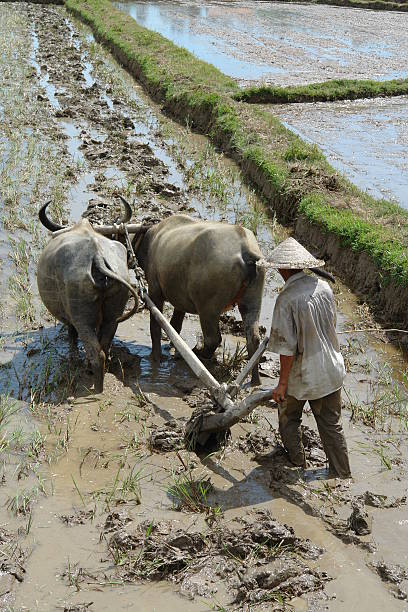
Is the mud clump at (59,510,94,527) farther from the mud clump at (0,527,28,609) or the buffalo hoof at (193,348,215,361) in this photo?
the buffalo hoof at (193,348,215,361)

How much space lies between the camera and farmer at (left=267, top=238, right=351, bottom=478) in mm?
4348

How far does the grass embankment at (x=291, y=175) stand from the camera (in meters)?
7.54

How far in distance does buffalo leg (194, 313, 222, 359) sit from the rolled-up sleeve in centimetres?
135

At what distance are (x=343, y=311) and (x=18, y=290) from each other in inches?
119

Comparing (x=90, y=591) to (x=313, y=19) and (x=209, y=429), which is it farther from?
(x=313, y=19)

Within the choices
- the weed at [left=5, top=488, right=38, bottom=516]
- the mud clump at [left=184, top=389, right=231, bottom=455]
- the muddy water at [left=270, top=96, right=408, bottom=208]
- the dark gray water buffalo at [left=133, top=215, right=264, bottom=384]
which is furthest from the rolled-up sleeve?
the muddy water at [left=270, top=96, right=408, bottom=208]

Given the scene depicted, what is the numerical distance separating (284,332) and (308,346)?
16 cm

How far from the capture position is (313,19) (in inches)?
1216

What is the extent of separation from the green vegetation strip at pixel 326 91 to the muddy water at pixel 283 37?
1146 millimetres

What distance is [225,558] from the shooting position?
12.0 feet

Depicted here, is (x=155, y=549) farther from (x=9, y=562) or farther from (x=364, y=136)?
(x=364, y=136)

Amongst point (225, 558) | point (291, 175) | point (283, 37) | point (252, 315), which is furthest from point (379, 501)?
point (283, 37)

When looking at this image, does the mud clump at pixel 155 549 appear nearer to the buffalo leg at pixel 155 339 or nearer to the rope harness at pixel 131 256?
the buffalo leg at pixel 155 339

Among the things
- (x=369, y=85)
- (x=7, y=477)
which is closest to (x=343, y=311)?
(x=7, y=477)
